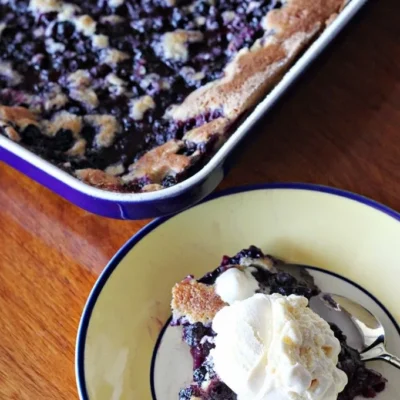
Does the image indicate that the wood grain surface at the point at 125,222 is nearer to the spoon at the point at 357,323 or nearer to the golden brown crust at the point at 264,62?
the golden brown crust at the point at 264,62

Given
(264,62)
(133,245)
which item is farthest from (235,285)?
(264,62)

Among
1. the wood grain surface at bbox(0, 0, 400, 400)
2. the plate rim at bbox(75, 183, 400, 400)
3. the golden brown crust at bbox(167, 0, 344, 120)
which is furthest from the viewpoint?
the golden brown crust at bbox(167, 0, 344, 120)

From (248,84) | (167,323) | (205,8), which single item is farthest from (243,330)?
(205,8)

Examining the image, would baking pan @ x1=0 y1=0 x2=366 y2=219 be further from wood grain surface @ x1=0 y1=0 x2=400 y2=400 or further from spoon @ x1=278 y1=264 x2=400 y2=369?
spoon @ x1=278 y1=264 x2=400 y2=369

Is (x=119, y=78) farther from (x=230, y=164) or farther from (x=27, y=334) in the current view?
(x=27, y=334)

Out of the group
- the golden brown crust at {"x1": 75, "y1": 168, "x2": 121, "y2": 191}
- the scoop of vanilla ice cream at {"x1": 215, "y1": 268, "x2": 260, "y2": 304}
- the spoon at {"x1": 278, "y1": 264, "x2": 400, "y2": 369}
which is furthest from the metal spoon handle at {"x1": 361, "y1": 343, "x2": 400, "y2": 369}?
the golden brown crust at {"x1": 75, "y1": 168, "x2": 121, "y2": 191}

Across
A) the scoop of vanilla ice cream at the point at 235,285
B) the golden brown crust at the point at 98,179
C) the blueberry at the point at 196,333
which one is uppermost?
the scoop of vanilla ice cream at the point at 235,285

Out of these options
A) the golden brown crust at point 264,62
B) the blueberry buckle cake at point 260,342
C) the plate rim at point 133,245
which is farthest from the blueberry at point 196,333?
the golden brown crust at point 264,62
